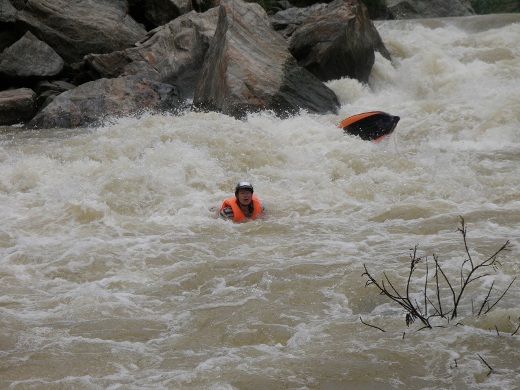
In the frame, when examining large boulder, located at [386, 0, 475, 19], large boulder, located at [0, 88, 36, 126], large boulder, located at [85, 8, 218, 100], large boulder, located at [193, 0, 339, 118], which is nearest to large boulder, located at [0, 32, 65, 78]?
large boulder, located at [85, 8, 218, 100]

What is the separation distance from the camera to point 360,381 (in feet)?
13.3

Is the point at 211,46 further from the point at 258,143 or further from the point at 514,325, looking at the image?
the point at 514,325

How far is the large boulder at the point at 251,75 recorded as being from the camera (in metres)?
12.3

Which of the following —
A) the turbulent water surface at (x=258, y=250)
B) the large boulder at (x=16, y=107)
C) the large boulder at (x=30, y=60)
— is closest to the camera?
the turbulent water surface at (x=258, y=250)

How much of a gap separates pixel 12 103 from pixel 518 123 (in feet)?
29.1

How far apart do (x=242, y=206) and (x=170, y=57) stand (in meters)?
8.14

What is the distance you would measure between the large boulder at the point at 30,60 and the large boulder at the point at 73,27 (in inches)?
21.9

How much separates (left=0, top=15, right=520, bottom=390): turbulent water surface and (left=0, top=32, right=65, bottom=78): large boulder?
106 inches

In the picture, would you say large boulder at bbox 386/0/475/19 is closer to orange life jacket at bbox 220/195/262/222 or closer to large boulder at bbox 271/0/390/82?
large boulder at bbox 271/0/390/82

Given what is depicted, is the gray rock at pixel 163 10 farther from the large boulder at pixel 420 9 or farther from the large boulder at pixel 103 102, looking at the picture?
the large boulder at pixel 420 9

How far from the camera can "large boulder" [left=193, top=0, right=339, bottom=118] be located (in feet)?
40.4

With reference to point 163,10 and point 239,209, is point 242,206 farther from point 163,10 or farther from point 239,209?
point 163,10

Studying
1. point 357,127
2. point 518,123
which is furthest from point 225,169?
point 518,123

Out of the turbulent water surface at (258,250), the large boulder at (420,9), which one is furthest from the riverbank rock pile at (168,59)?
the large boulder at (420,9)
